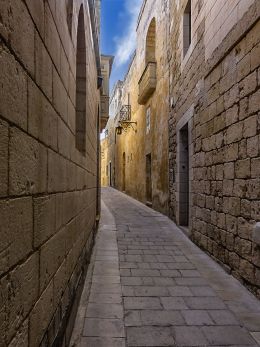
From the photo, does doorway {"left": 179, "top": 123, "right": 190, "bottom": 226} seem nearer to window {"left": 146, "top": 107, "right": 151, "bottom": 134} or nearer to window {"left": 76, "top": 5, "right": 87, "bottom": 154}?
window {"left": 76, "top": 5, "right": 87, "bottom": 154}

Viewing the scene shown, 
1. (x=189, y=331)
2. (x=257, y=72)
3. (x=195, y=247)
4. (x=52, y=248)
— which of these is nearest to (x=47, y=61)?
(x=52, y=248)

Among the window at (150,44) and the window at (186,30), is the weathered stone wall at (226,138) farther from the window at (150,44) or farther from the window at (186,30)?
the window at (150,44)

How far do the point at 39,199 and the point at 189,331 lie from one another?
1.85 metres

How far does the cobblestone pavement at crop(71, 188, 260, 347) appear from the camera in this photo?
245 cm

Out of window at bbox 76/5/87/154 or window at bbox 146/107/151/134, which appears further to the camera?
window at bbox 146/107/151/134

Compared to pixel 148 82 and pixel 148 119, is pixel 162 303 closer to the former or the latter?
pixel 148 82

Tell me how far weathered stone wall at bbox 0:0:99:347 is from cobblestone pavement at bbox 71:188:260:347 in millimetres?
601

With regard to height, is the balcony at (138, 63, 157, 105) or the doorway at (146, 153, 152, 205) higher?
the balcony at (138, 63, 157, 105)

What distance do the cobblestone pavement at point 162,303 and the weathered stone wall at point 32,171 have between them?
60 cm

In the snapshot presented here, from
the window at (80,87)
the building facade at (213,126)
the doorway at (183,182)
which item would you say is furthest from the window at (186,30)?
the window at (80,87)

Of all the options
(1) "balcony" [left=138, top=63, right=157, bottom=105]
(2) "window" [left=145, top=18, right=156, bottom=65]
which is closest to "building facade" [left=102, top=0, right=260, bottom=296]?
(1) "balcony" [left=138, top=63, right=157, bottom=105]

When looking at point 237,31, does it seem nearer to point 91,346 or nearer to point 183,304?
point 183,304

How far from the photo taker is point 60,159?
6.97 ft

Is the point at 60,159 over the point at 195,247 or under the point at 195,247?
over
